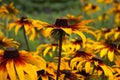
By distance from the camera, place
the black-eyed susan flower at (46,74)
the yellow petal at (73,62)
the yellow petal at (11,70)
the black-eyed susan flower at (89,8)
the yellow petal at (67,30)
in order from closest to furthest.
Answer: the yellow petal at (11,70) < the yellow petal at (67,30) < the black-eyed susan flower at (46,74) < the yellow petal at (73,62) < the black-eyed susan flower at (89,8)

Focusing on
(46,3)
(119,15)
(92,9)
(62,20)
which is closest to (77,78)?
(62,20)

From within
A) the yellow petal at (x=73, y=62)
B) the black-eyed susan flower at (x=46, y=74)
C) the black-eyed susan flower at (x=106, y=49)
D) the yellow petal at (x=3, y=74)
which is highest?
the yellow petal at (x=3, y=74)

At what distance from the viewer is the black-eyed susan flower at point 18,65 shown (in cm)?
168

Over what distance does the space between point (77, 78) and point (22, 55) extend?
47 centimetres

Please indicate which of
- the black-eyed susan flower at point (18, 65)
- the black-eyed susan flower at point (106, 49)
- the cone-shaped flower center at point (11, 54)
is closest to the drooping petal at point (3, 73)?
the black-eyed susan flower at point (18, 65)

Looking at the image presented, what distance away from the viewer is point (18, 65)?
5.63 ft

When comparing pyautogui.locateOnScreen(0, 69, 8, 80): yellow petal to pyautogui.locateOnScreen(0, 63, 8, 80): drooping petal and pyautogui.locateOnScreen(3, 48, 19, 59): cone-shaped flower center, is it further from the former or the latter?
pyautogui.locateOnScreen(3, 48, 19, 59): cone-shaped flower center

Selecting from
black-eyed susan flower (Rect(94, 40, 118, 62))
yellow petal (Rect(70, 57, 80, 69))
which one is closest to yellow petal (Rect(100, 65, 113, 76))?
yellow petal (Rect(70, 57, 80, 69))

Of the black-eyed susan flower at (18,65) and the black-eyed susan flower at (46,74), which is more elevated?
the black-eyed susan flower at (18,65)

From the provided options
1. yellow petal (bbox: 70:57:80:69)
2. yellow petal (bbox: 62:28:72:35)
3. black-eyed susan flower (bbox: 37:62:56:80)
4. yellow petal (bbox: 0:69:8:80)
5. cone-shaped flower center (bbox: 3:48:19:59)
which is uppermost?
yellow petal (bbox: 62:28:72:35)

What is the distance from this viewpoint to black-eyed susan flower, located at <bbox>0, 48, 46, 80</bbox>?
5.50ft

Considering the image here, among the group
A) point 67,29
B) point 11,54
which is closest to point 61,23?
point 67,29

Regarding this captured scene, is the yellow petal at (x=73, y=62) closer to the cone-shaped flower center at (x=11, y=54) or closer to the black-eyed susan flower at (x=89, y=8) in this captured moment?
the cone-shaped flower center at (x=11, y=54)

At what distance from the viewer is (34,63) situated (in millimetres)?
1827
